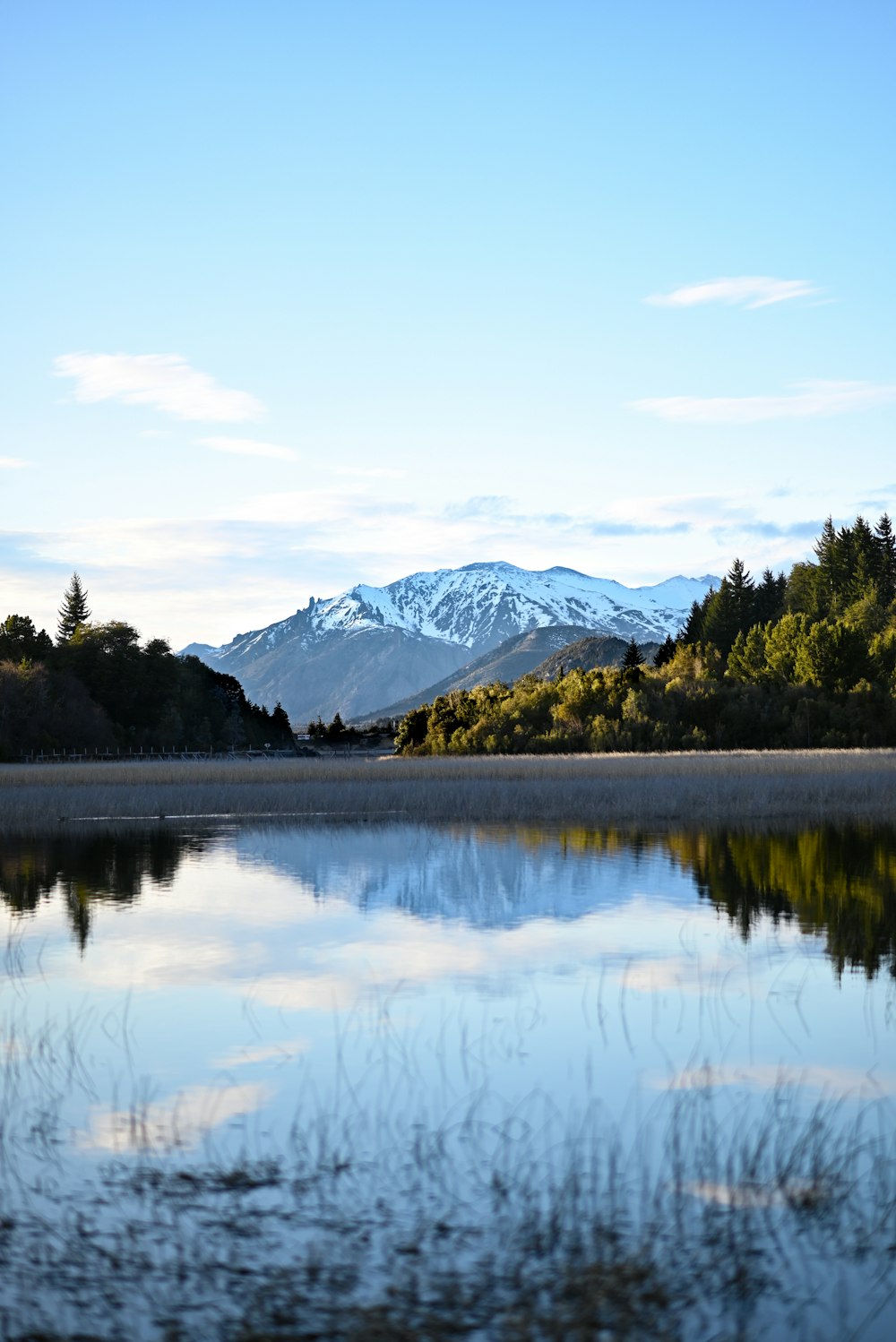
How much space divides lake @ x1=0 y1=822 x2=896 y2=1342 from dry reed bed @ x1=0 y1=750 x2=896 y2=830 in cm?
1759

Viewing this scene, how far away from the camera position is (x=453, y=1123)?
869 centimetres

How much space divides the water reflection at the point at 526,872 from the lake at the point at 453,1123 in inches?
10.8

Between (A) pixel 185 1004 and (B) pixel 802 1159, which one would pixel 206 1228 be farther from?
(A) pixel 185 1004

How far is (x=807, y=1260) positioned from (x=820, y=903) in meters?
13.4

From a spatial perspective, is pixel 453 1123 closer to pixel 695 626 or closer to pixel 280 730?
pixel 695 626

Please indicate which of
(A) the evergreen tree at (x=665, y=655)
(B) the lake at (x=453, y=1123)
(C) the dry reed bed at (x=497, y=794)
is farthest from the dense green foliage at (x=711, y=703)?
(B) the lake at (x=453, y=1123)

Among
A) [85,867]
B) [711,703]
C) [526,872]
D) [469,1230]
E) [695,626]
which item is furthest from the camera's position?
[695,626]

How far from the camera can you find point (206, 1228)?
6.80 meters

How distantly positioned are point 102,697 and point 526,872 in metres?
91.4

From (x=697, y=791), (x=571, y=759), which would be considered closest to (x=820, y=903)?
(x=697, y=791)

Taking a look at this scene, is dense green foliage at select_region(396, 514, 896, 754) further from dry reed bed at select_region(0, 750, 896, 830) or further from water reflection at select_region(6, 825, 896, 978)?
water reflection at select_region(6, 825, 896, 978)

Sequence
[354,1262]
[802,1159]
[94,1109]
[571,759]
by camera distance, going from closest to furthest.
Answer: [354,1262] < [802,1159] < [94,1109] < [571,759]

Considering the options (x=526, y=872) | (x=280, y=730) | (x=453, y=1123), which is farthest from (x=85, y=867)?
(x=280, y=730)

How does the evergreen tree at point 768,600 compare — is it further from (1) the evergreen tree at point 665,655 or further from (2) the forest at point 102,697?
(2) the forest at point 102,697
